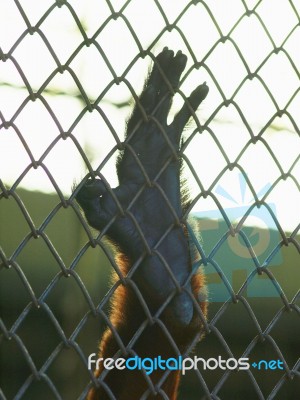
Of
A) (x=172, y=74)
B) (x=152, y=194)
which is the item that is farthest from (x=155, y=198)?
(x=172, y=74)

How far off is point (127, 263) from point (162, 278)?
22.6 inches

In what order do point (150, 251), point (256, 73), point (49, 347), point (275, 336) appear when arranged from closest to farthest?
point (150, 251), point (256, 73), point (49, 347), point (275, 336)

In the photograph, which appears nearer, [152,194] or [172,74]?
[172,74]

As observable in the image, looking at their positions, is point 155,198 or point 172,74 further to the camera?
point 155,198

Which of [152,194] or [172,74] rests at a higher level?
[172,74]

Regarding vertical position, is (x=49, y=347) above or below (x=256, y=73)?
above

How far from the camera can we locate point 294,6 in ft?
6.50

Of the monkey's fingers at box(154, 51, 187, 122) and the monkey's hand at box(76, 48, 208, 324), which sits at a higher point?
the monkey's fingers at box(154, 51, 187, 122)

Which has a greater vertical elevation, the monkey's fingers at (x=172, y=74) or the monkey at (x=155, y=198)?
the monkey's fingers at (x=172, y=74)

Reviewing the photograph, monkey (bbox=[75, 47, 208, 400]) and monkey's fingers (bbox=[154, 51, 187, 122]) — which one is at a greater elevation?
monkey's fingers (bbox=[154, 51, 187, 122])

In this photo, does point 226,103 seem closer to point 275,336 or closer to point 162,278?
point 162,278

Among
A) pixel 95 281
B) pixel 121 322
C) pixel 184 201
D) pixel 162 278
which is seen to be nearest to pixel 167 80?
pixel 162 278

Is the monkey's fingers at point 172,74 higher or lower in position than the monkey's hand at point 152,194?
higher

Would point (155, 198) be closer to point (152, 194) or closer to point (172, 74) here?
point (152, 194)
